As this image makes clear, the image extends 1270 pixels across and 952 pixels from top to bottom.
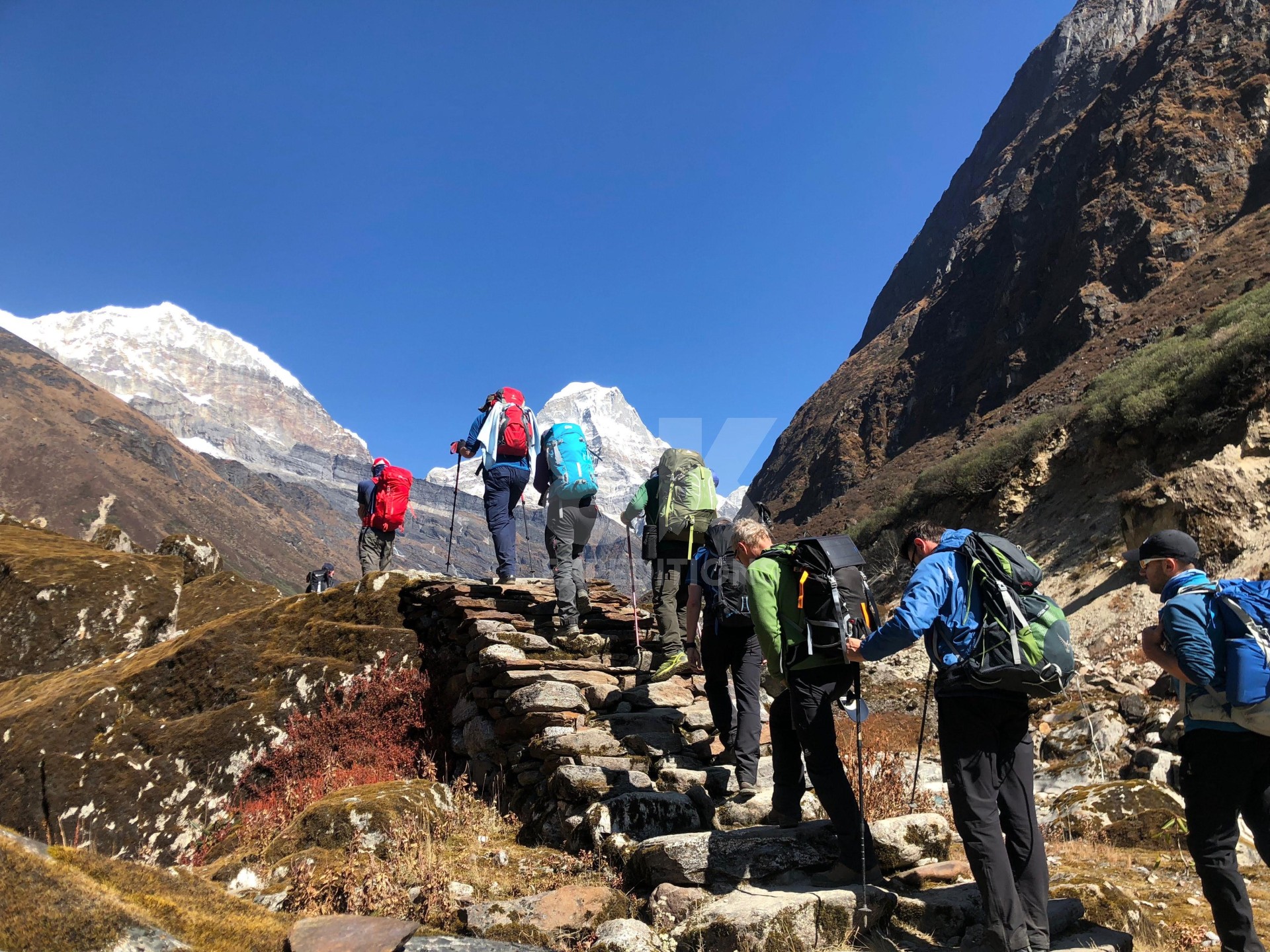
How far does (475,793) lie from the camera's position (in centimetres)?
687

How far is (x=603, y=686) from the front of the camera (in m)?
7.32

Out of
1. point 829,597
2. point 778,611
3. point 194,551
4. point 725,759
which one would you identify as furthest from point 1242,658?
point 194,551

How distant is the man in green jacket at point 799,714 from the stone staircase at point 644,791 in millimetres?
199

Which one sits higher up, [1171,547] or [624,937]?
[1171,547]

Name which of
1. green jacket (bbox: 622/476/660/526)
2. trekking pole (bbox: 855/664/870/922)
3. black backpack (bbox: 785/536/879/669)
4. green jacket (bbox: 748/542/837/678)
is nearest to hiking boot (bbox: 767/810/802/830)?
trekking pole (bbox: 855/664/870/922)

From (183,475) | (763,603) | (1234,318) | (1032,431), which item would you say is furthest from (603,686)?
(183,475)

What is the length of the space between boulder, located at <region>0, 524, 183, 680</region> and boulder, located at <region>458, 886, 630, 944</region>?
8661 millimetres

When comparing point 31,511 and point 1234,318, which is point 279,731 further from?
point 31,511

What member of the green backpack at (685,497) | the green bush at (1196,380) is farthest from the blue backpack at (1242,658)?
the green bush at (1196,380)

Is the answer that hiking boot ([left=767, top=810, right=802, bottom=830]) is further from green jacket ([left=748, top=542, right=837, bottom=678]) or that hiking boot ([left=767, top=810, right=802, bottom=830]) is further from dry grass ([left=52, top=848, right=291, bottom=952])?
dry grass ([left=52, top=848, right=291, bottom=952])

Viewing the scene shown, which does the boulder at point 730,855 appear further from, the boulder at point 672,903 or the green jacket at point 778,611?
the green jacket at point 778,611

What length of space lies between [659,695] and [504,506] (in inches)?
131

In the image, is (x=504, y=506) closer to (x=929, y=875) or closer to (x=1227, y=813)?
(x=929, y=875)

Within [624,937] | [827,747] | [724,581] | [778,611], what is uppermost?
[724,581]
